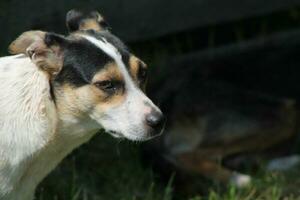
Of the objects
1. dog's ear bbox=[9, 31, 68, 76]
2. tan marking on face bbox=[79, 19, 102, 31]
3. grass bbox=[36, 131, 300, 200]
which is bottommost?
grass bbox=[36, 131, 300, 200]

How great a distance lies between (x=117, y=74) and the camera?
4.03 meters

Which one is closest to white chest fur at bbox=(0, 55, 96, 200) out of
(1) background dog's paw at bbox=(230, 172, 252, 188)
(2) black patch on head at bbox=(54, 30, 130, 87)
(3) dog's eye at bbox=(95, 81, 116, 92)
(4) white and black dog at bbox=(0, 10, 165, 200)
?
(4) white and black dog at bbox=(0, 10, 165, 200)

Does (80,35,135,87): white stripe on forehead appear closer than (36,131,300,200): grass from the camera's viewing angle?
Yes

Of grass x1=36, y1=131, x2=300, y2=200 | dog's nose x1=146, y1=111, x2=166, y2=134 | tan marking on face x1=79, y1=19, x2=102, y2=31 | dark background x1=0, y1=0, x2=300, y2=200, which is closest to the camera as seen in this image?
dog's nose x1=146, y1=111, x2=166, y2=134

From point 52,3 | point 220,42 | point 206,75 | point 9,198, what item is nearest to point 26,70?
point 9,198

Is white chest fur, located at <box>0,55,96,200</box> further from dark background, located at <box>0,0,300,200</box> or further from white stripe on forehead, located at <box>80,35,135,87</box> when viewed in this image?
dark background, located at <box>0,0,300,200</box>

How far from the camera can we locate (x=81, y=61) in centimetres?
405

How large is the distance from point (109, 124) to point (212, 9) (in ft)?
9.43

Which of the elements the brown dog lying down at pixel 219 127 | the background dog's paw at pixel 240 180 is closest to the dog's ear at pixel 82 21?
the brown dog lying down at pixel 219 127

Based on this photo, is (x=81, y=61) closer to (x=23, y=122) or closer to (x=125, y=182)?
(x=23, y=122)

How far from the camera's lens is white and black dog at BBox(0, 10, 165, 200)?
13.2 ft

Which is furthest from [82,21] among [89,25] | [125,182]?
[125,182]

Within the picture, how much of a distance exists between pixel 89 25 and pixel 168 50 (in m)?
2.50

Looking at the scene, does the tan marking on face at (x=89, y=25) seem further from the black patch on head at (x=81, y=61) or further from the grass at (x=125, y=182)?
the grass at (x=125, y=182)
